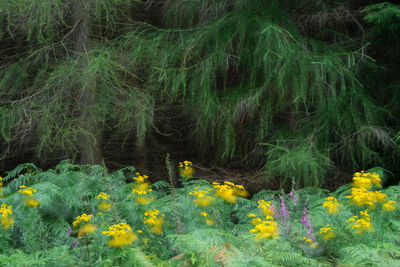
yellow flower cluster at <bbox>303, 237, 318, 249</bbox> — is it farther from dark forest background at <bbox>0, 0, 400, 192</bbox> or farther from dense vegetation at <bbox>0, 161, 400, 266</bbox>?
dark forest background at <bbox>0, 0, 400, 192</bbox>

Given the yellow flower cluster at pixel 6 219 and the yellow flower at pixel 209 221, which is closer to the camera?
the yellow flower cluster at pixel 6 219

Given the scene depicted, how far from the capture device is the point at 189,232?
3.35m

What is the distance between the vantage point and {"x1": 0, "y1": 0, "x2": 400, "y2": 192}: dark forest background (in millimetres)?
5023

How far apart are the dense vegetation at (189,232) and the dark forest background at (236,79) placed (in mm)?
1133

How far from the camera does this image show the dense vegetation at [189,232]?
2.80 metres

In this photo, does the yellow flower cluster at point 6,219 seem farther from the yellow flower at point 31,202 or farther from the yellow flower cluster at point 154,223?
the yellow flower cluster at point 154,223

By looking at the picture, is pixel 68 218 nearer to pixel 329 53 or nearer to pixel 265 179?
pixel 265 179

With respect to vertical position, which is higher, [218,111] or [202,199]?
[218,111]

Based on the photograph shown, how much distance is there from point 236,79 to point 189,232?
3.21m

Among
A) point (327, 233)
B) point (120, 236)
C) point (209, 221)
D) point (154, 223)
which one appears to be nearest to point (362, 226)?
point (327, 233)

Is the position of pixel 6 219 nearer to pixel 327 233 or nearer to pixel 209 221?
pixel 209 221

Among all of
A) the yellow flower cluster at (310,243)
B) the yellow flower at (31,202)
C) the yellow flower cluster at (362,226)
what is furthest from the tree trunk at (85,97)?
the yellow flower cluster at (362,226)

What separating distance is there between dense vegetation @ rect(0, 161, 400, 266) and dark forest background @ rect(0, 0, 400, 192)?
1.13 meters

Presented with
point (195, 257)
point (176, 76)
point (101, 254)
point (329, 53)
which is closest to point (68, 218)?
point (101, 254)
